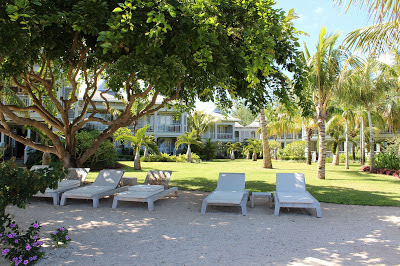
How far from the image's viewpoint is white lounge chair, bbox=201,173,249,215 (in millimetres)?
7378

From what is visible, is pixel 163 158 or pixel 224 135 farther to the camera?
pixel 224 135

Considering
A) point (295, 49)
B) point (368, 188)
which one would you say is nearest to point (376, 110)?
point (368, 188)

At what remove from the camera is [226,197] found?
7809 millimetres

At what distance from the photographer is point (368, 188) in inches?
462

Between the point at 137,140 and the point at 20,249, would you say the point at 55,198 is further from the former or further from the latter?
the point at 137,140

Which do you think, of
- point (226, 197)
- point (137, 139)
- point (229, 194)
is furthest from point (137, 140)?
point (226, 197)

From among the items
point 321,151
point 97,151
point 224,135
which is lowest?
point 97,151

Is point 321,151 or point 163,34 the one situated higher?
point 163,34

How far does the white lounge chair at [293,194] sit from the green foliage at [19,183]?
16.8 feet

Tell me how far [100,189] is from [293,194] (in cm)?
541

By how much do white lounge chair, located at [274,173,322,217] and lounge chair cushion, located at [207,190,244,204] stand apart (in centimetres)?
93

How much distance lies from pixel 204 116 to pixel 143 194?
29.8 meters

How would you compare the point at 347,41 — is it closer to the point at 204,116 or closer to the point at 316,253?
the point at 316,253

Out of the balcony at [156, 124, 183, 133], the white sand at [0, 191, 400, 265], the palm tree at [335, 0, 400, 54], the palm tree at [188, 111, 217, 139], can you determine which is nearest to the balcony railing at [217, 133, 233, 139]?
the palm tree at [188, 111, 217, 139]
